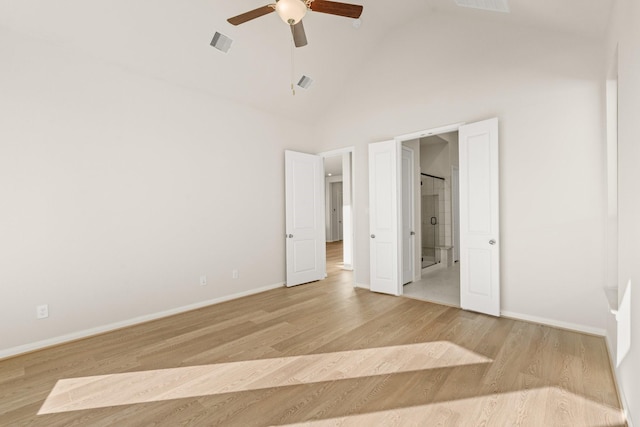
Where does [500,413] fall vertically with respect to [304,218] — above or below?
below

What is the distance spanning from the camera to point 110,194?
3549 millimetres

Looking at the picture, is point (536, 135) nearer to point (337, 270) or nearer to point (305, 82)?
point (305, 82)

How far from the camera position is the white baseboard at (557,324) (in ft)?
10.2

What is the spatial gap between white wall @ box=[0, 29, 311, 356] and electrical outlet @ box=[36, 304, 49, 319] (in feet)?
0.13

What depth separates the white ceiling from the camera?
2.96 metres

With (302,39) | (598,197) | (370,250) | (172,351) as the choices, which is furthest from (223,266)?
(598,197)

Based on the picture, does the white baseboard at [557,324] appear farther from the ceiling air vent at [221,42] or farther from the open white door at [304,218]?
the ceiling air vent at [221,42]

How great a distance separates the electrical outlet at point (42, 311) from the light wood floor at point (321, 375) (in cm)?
37

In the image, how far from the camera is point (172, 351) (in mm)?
2973

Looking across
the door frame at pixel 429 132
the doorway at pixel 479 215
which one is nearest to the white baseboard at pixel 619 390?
the doorway at pixel 479 215

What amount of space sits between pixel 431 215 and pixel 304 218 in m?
3.64

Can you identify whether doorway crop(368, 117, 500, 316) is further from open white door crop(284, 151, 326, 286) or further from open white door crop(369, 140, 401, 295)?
open white door crop(284, 151, 326, 286)

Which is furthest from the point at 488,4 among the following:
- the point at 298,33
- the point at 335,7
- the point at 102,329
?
the point at 102,329

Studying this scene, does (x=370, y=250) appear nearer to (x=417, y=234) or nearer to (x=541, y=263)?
(x=417, y=234)
